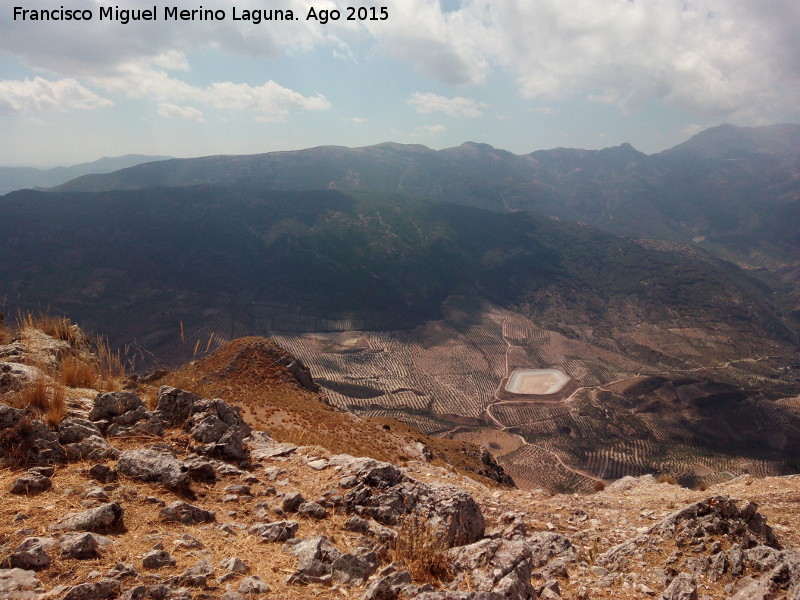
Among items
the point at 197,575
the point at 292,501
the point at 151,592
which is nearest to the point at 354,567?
the point at 197,575

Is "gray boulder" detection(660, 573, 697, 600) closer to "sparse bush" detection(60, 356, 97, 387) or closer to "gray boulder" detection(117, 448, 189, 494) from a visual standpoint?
"gray boulder" detection(117, 448, 189, 494)

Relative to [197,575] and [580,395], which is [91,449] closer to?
[197,575]

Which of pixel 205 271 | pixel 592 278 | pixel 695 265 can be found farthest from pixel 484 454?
pixel 695 265

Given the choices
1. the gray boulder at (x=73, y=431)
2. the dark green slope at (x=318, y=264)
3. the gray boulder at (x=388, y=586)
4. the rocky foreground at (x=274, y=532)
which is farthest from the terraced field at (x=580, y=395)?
the gray boulder at (x=73, y=431)

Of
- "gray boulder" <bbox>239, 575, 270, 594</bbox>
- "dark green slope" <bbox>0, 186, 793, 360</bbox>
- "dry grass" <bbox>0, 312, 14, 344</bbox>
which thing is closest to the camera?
"gray boulder" <bbox>239, 575, 270, 594</bbox>

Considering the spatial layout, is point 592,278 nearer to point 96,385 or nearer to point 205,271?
point 205,271

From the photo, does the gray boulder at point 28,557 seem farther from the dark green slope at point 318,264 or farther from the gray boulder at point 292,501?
the dark green slope at point 318,264

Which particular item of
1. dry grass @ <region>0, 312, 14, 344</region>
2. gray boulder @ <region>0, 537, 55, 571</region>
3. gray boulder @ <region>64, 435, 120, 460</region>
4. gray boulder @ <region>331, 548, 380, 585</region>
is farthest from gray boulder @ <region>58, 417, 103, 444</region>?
dry grass @ <region>0, 312, 14, 344</region>
